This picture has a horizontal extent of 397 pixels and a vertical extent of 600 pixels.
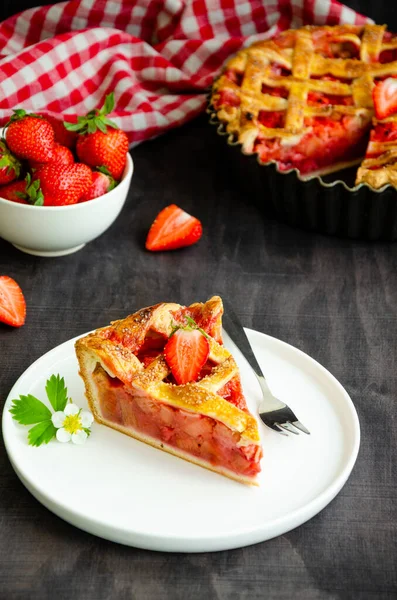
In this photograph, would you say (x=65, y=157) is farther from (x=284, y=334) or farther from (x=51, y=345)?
(x=284, y=334)

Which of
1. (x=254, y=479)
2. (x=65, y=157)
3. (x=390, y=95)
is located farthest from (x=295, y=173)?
(x=254, y=479)

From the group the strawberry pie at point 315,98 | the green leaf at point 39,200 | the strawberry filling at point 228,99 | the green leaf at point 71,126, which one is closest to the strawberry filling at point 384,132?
the strawberry pie at point 315,98

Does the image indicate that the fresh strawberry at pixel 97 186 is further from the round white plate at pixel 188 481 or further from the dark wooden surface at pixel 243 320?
the round white plate at pixel 188 481

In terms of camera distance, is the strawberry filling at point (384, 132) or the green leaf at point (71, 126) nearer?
the green leaf at point (71, 126)

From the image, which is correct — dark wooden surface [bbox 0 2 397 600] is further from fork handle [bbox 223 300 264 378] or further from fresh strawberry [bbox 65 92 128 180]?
fresh strawberry [bbox 65 92 128 180]

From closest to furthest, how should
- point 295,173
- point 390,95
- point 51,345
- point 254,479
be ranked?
point 254,479, point 51,345, point 295,173, point 390,95
